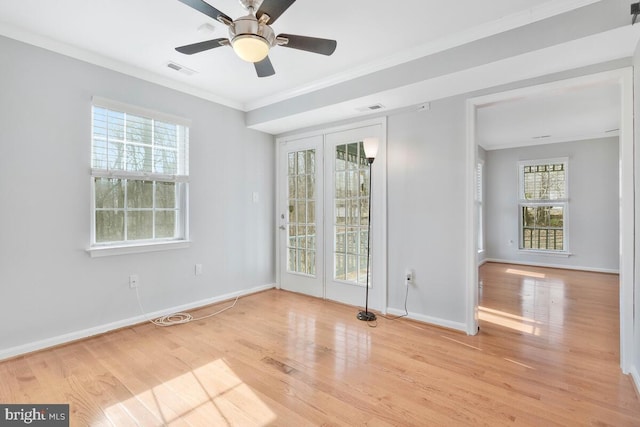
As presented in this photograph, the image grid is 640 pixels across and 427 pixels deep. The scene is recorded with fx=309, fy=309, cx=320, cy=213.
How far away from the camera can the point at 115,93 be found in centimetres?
292

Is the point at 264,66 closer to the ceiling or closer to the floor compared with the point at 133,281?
closer to the ceiling

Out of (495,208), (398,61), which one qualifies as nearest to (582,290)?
(495,208)

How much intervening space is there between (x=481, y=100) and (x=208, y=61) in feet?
8.37

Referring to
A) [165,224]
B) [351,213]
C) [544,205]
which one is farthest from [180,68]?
[544,205]

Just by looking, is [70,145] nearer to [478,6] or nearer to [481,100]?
[478,6]

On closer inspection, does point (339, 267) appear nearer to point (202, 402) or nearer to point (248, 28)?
point (202, 402)

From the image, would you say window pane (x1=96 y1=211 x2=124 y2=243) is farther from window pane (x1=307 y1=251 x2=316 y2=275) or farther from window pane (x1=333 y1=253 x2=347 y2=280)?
window pane (x1=333 y1=253 x2=347 y2=280)

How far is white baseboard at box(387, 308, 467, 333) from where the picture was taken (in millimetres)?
2961

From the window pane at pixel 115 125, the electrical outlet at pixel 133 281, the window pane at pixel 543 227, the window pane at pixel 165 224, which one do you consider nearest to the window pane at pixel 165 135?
the window pane at pixel 115 125

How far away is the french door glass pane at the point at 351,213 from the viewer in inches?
144

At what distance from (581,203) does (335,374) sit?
20.5ft

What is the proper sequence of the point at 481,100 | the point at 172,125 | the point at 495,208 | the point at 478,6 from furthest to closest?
1. the point at 495,208
2. the point at 172,125
3. the point at 481,100
4. the point at 478,6

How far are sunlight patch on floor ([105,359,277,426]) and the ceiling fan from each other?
212cm

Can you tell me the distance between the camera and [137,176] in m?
3.07
